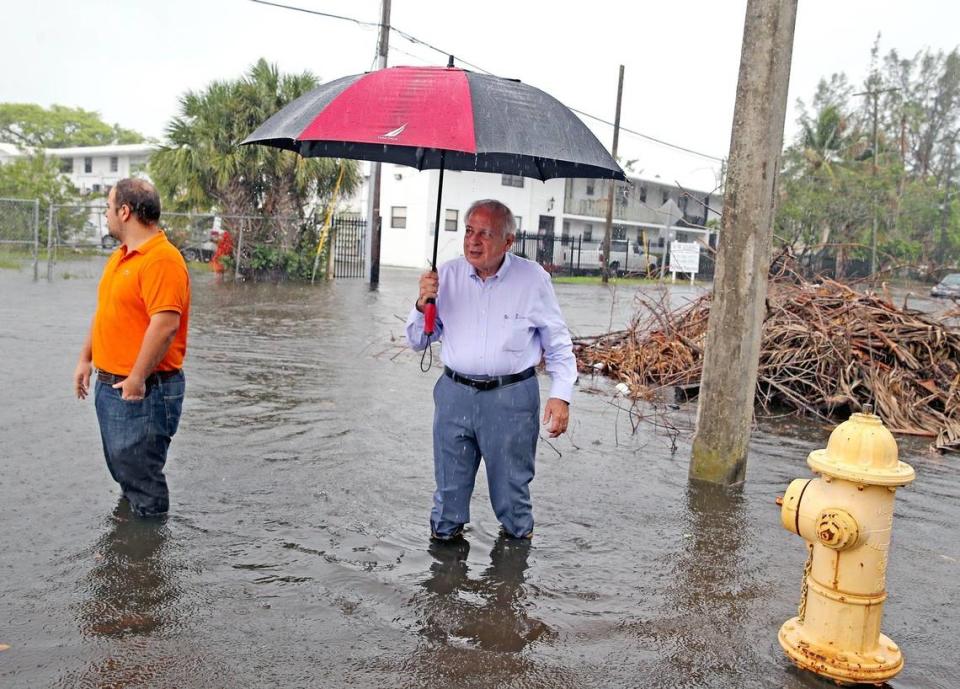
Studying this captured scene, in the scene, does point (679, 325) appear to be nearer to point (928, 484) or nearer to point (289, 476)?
point (928, 484)

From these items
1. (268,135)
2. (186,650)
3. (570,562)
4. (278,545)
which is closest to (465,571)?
(570,562)

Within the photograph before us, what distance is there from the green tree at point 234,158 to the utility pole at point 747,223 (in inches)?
753

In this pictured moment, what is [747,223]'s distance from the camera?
18.3 feet

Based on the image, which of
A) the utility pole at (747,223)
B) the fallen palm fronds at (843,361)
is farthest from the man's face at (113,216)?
the fallen palm fronds at (843,361)

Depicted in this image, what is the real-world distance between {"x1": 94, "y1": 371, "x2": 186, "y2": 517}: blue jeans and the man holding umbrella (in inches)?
52.9

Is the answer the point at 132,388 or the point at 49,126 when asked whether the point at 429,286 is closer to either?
the point at 132,388

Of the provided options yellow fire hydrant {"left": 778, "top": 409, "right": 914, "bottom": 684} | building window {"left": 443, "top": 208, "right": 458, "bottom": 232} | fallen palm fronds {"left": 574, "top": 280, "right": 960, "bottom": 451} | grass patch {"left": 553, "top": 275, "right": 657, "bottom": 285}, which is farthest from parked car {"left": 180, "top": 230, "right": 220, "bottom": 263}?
yellow fire hydrant {"left": 778, "top": 409, "right": 914, "bottom": 684}

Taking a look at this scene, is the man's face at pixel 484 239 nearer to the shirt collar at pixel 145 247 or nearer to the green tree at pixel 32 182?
the shirt collar at pixel 145 247

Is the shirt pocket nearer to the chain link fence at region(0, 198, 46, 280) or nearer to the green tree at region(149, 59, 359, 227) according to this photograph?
the green tree at region(149, 59, 359, 227)

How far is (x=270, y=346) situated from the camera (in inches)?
469

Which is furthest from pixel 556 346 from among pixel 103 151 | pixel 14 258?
pixel 103 151

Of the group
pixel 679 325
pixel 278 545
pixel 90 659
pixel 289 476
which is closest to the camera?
pixel 90 659

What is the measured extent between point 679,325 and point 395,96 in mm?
6394

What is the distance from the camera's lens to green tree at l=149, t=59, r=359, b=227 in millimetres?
23484
